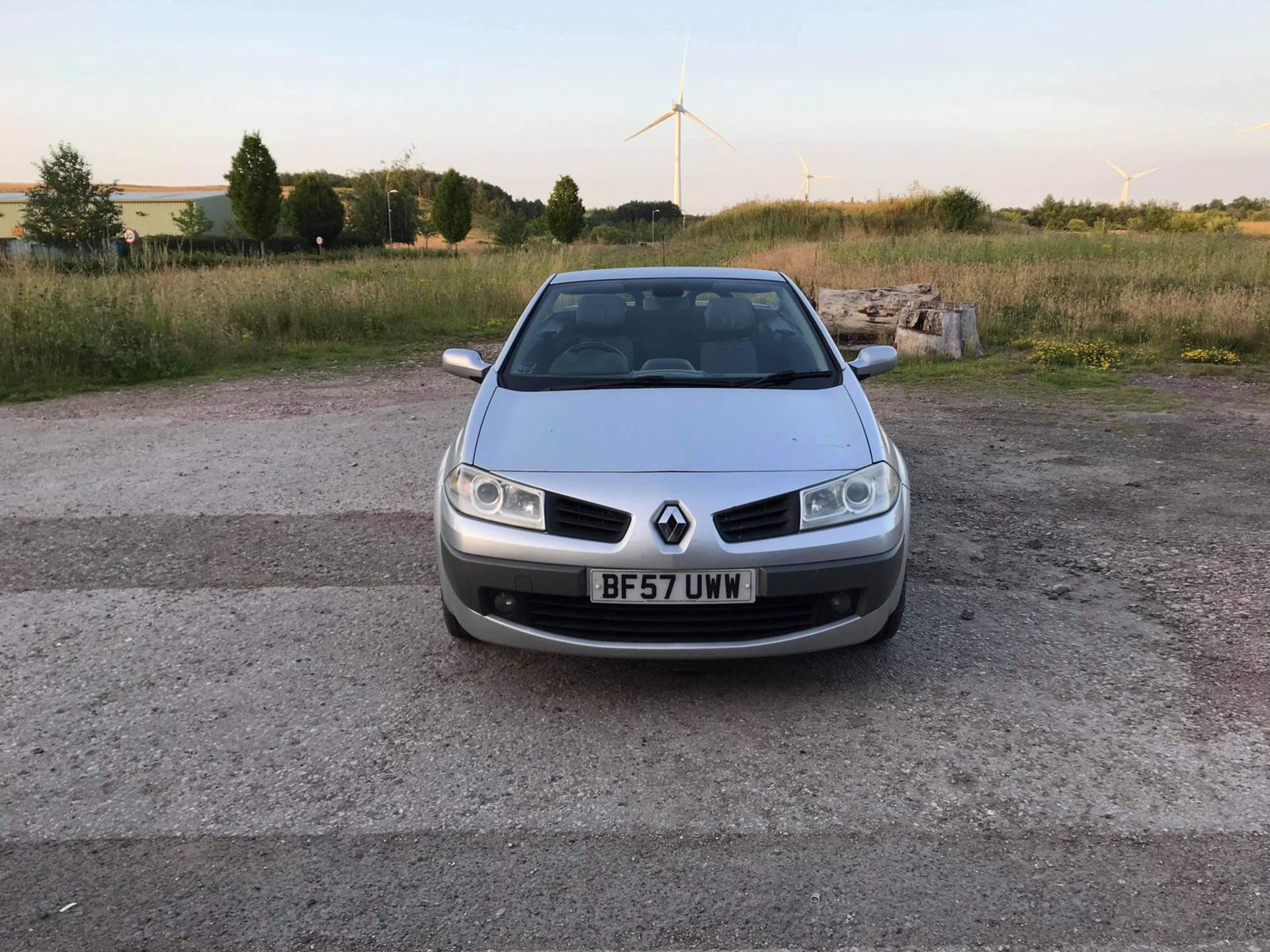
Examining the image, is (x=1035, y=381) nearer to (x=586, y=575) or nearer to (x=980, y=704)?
(x=980, y=704)

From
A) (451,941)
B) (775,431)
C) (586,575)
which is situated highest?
(775,431)

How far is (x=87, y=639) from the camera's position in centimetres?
395

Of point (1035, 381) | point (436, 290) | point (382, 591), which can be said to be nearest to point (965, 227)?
point (436, 290)

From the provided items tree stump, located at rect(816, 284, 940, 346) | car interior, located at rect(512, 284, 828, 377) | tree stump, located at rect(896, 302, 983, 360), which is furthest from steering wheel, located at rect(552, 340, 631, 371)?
tree stump, located at rect(816, 284, 940, 346)

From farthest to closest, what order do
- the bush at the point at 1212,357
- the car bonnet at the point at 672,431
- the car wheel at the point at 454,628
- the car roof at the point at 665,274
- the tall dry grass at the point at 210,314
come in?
1. the bush at the point at 1212,357
2. the tall dry grass at the point at 210,314
3. the car roof at the point at 665,274
4. the car wheel at the point at 454,628
5. the car bonnet at the point at 672,431

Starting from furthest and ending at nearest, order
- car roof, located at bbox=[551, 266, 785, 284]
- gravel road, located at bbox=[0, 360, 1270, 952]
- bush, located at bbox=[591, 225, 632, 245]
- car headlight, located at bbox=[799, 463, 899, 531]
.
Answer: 1. bush, located at bbox=[591, 225, 632, 245]
2. car roof, located at bbox=[551, 266, 785, 284]
3. car headlight, located at bbox=[799, 463, 899, 531]
4. gravel road, located at bbox=[0, 360, 1270, 952]

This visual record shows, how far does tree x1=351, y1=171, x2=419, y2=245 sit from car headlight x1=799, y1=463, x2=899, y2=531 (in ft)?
216

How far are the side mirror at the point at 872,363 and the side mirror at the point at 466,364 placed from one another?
1.70m

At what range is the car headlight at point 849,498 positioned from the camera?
3266 millimetres

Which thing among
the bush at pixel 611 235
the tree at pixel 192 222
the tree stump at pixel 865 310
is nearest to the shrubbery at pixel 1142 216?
the bush at pixel 611 235

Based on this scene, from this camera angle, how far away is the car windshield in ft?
13.9

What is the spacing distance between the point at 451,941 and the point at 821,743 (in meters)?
1.37

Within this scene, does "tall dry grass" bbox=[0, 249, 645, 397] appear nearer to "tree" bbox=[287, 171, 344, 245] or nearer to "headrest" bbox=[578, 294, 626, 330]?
"headrest" bbox=[578, 294, 626, 330]

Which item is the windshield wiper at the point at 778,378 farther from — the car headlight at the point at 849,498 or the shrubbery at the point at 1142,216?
the shrubbery at the point at 1142,216
